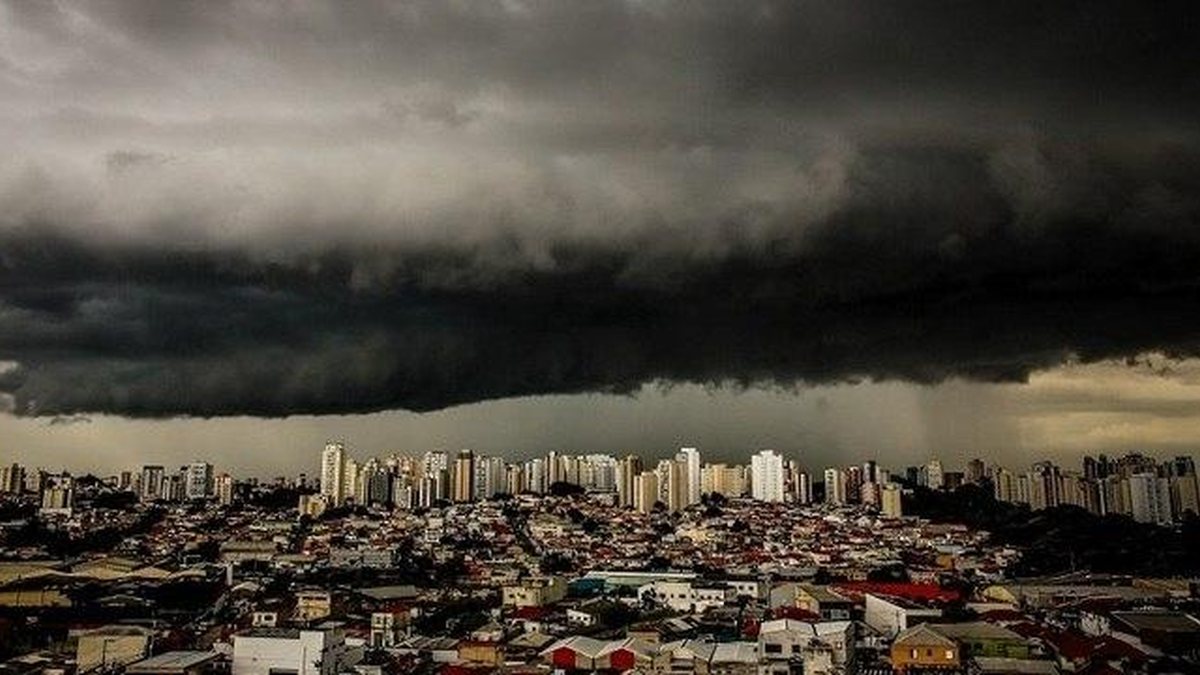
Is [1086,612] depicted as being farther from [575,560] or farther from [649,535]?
[649,535]

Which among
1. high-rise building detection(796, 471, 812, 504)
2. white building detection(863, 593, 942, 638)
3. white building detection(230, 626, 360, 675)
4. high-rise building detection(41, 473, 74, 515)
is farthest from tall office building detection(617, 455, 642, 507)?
white building detection(230, 626, 360, 675)

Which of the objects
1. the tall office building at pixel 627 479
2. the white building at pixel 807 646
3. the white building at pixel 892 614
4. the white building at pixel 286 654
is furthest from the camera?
the tall office building at pixel 627 479

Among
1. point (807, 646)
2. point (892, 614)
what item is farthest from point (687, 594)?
point (807, 646)

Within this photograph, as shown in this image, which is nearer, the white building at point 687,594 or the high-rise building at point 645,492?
the white building at point 687,594

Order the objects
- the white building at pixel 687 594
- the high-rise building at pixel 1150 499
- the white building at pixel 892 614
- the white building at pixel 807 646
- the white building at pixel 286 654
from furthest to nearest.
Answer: the high-rise building at pixel 1150 499
the white building at pixel 687 594
the white building at pixel 892 614
the white building at pixel 286 654
the white building at pixel 807 646

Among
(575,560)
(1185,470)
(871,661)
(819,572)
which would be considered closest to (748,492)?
(1185,470)

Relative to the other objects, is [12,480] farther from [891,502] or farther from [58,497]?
[891,502]

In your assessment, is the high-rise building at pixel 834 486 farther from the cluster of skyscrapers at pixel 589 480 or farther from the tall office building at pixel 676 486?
the tall office building at pixel 676 486

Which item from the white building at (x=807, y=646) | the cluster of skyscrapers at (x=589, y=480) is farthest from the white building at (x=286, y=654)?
the cluster of skyscrapers at (x=589, y=480)
